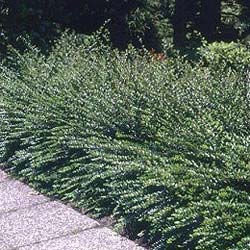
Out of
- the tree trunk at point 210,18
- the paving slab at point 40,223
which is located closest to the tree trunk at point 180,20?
the tree trunk at point 210,18

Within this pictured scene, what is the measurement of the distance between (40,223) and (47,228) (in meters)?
0.17

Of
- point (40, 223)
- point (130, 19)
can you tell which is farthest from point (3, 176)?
point (130, 19)

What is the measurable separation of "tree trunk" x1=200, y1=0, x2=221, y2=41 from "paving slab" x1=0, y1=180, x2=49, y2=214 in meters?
10.7

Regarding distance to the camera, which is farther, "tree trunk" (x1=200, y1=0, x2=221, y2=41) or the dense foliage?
"tree trunk" (x1=200, y1=0, x2=221, y2=41)

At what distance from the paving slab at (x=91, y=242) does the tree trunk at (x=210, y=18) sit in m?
12.1

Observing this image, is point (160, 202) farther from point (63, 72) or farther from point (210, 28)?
point (210, 28)

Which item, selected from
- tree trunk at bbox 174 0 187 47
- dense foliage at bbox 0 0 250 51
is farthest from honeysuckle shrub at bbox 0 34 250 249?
tree trunk at bbox 174 0 187 47

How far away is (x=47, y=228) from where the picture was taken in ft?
19.2

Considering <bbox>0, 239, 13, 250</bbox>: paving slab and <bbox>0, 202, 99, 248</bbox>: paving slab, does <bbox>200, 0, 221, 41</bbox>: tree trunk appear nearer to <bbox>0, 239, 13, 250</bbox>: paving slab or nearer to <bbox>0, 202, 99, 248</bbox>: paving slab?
<bbox>0, 202, 99, 248</bbox>: paving slab

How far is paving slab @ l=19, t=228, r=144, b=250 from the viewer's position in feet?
17.6

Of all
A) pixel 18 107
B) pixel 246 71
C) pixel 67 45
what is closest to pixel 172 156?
pixel 246 71

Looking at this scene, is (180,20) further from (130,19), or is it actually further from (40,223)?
(40,223)

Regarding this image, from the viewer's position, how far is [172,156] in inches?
222

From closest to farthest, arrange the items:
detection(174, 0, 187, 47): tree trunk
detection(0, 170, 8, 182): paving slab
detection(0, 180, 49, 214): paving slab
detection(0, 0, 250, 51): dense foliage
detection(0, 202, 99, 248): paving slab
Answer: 1. detection(0, 202, 99, 248): paving slab
2. detection(0, 180, 49, 214): paving slab
3. detection(0, 170, 8, 182): paving slab
4. detection(0, 0, 250, 51): dense foliage
5. detection(174, 0, 187, 47): tree trunk
